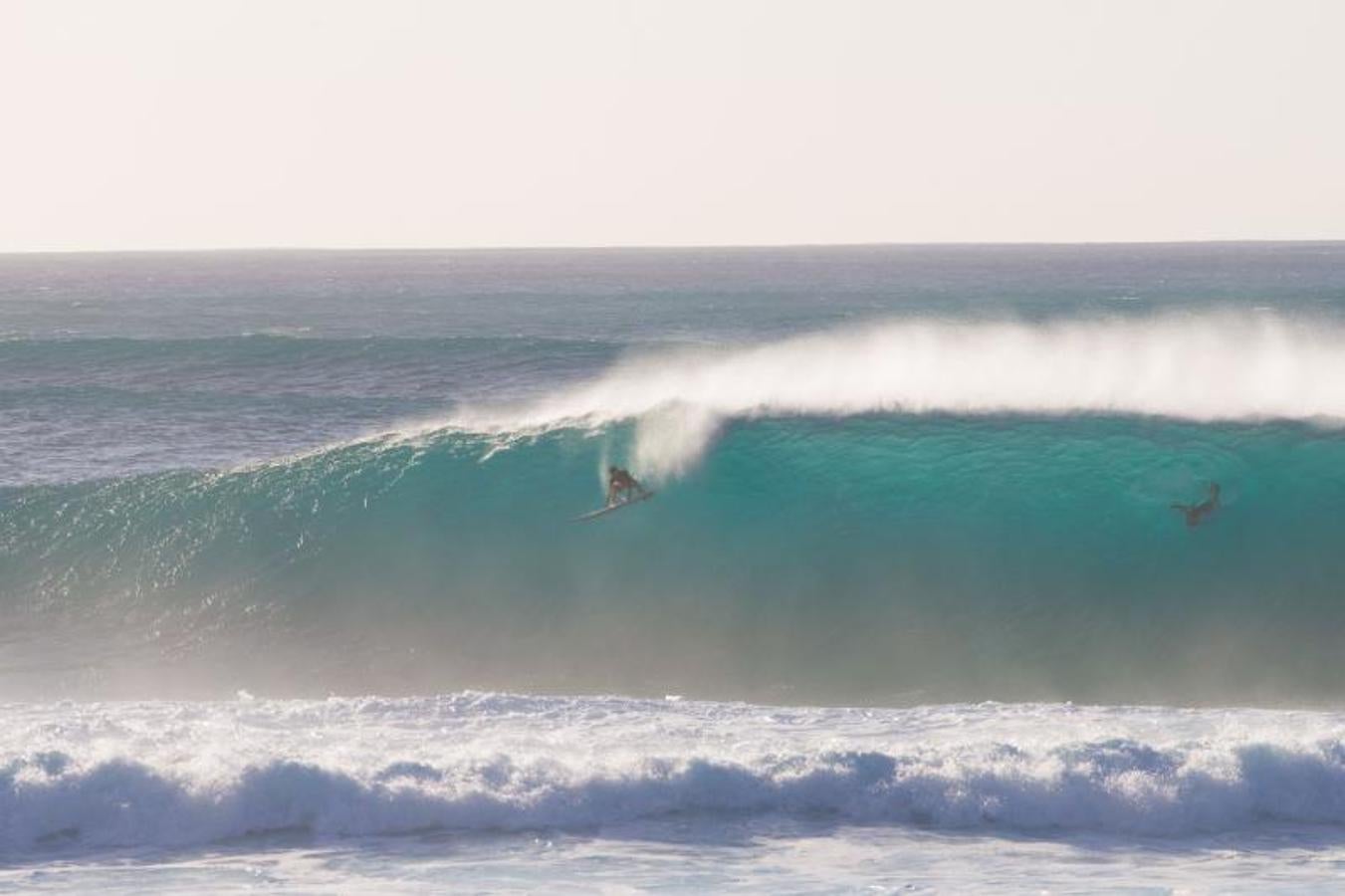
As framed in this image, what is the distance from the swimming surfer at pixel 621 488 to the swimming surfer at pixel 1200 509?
16.2ft

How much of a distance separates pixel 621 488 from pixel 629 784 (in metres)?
7.30

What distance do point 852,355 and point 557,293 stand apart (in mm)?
79942

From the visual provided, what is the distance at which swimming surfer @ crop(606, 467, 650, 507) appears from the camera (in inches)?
704

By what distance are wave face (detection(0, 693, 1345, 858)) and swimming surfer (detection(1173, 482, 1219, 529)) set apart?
5.06 metres

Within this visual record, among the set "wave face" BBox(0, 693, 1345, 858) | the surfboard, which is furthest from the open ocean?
the surfboard

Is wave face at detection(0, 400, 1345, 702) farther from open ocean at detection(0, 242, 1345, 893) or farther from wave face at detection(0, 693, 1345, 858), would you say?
wave face at detection(0, 693, 1345, 858)

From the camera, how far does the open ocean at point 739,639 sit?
1045cm

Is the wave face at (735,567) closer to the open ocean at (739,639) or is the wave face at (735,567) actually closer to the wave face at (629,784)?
the open ocean at (739,639)

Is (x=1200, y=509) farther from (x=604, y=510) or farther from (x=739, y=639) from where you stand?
(x=604, y=510)

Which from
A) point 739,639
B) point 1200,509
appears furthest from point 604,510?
point 1200,509

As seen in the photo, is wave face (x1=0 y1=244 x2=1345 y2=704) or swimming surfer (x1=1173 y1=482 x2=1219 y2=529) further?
swimming surfer (x1=1173 y1=482 x2=1219 y2=529)

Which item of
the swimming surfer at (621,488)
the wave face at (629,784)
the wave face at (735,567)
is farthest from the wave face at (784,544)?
the wave face at (629,784)

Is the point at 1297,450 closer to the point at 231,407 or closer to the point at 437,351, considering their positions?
the point at 231,407

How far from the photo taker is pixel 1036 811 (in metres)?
10.7
